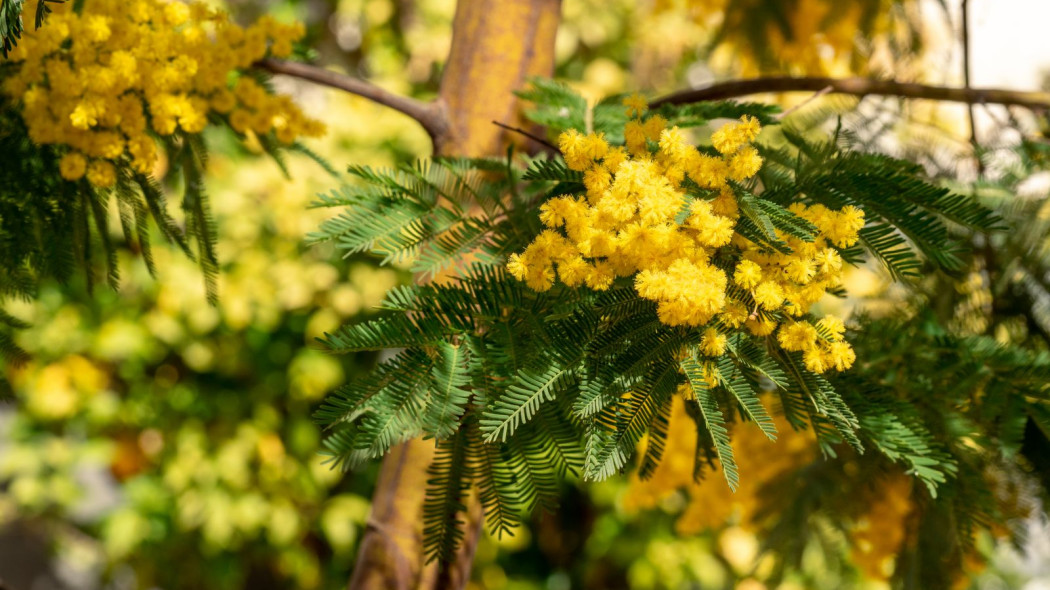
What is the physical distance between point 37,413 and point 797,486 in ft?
8.28

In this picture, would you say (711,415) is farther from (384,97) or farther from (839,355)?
(384,97)

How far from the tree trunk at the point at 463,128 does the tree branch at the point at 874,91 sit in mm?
224

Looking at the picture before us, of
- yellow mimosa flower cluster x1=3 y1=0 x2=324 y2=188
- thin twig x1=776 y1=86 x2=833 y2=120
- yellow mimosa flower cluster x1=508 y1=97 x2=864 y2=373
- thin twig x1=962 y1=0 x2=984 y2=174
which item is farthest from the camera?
thin twig x1=962 y1=0 x2=984 y2=174

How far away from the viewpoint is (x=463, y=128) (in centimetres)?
128

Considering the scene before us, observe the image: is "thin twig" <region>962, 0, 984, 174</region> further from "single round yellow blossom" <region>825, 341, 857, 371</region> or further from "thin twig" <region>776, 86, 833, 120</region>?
"single round yellow blossom" <region>825, 341, 857, 371</region>

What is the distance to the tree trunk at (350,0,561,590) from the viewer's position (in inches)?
47.2

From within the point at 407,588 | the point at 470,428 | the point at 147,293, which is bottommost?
the point at 147,293

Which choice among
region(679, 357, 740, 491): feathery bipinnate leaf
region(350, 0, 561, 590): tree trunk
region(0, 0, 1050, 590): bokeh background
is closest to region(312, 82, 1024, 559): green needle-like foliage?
region(679, 357, 740, 491): feathery bipinnate leaf

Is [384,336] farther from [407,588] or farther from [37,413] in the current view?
[37,413]

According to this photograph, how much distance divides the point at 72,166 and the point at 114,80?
127 millimetres

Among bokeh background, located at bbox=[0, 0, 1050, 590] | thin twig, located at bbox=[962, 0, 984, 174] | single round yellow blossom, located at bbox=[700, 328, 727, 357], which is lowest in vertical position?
bokeh background, located at bbox=[0, 0, 1050, 590]

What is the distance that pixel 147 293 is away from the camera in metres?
2.71

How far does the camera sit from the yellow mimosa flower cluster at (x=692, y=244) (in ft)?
2.44

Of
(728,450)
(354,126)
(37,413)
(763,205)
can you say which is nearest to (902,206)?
(763,205)
